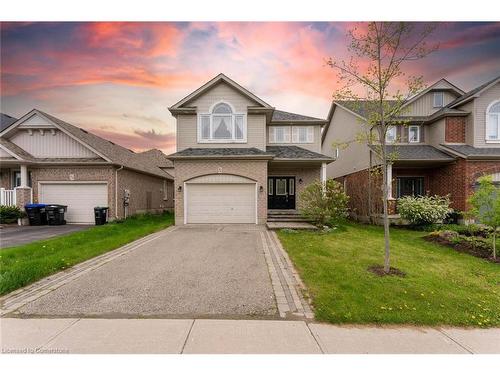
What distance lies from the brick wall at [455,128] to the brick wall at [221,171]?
10375mm

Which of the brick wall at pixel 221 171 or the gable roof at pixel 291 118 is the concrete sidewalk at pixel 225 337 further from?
the gable roof at pixel 291 118

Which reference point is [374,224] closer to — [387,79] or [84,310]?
[387,79]

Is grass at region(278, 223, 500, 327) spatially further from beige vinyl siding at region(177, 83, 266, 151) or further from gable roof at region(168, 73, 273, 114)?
gable roof at region(168, 73, 273, 114)

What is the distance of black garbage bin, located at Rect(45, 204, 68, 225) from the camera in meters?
12.3

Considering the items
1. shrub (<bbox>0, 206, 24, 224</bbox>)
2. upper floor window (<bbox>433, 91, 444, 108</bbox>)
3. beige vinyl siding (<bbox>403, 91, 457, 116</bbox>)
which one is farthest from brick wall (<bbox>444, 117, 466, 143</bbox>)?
shrub (<bbox>0, 206, 24, 224</bbox>)

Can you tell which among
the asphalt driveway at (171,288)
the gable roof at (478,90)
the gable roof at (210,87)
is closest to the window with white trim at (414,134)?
the gable roof at (478,90)

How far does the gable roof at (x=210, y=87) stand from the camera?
41.9ft

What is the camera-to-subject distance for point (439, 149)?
13.5 metres

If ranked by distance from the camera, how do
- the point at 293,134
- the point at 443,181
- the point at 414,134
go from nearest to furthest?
the point at 443,181
the point at 414,134
the point at 293,134

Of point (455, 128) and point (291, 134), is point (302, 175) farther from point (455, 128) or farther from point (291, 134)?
point (455, 128)

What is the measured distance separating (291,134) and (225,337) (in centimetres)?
1372

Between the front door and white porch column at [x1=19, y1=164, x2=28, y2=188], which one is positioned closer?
white porch column at [x1=19, y1=164, x2=28, y2=188]

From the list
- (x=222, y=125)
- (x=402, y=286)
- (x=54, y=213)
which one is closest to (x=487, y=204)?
(x=402, y=286)

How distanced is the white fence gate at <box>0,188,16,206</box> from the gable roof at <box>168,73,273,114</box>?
9418 millimetres
